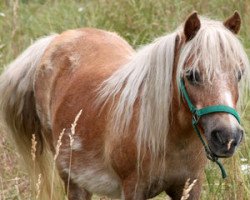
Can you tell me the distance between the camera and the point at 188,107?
145 inches

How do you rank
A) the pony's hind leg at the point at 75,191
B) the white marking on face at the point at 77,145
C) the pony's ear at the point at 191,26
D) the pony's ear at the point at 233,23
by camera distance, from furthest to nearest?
the pony's hind leg at the point at 75,191 < the white marking on face at the point at 77,145 < the pony's ear at the point at 233,23 < the pony's ear at the point at 191,26

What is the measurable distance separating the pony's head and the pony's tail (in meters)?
1.80

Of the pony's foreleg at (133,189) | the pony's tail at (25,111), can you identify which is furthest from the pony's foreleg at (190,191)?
the pony's tail at (25,111)

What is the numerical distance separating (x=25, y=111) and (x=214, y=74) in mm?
2136

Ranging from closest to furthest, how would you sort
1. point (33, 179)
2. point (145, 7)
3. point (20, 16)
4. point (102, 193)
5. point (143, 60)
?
point (143, 60)
point (102, 193)
point (33, 179)
point (145, 7)
point (20, 16)

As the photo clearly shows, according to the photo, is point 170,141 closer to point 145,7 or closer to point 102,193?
point 102,193

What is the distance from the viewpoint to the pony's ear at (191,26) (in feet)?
12.1

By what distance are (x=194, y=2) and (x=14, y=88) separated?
2368 mm

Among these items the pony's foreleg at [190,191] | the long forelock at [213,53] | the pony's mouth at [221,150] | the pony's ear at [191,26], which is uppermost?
the pony's ear at [191,26]

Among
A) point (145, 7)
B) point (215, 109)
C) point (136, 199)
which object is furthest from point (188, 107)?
point (145, 7)

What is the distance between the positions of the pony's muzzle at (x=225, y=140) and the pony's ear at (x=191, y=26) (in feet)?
1.69

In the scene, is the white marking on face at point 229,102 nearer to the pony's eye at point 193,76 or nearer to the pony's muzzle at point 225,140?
the pony's muzzle at point 225,140

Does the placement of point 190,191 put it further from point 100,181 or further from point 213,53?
point 213,53

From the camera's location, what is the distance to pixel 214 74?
11.5 ft
